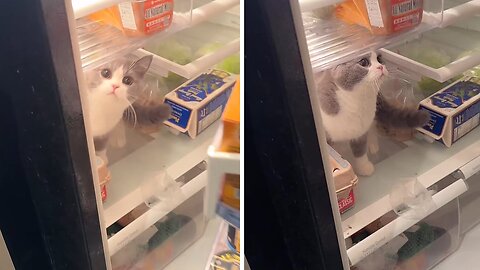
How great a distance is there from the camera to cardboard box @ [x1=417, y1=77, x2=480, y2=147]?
1.19 meters

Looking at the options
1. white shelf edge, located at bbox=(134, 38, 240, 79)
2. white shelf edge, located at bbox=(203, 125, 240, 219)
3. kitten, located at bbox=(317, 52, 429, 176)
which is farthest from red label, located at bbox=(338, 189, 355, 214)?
white shelf edge, located at bbox=(203, 125, 240, 219)

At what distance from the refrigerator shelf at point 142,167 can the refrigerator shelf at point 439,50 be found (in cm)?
42

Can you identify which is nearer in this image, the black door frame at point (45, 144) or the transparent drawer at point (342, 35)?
the black door frame at point (45, 144)

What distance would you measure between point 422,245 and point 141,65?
0.66m

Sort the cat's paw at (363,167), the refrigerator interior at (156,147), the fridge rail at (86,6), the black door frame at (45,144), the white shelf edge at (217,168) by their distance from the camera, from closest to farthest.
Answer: the white shelf edge at (217,168) < the black door frame at (45,144) < the fridge rail at (86,6) < the refrigerator interior at (156,147) < the cat's paw at (363,167)

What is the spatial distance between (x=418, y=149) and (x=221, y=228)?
2.54ft

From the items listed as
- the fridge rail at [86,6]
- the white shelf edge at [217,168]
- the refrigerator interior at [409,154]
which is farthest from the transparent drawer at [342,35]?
the white shelf edge at [217,168]

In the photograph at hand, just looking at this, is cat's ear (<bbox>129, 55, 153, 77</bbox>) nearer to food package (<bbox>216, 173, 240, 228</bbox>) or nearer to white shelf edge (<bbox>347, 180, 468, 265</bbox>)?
white shelf edge (<bbox>347, 180, 468, 265</bbox>)

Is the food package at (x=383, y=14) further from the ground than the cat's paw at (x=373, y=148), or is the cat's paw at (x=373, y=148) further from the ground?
the food package at (x=383, y=14)

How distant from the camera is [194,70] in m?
0.98

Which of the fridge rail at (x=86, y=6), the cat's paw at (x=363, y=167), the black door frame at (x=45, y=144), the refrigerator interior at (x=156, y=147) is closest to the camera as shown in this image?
the black door frame at (x=45, y=144)

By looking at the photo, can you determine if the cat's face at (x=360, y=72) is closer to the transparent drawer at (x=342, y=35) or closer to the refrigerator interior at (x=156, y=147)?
the transparent drawer at (x=342, y=35)

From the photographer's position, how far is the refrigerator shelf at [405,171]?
1.04m

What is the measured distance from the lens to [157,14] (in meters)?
0.97
